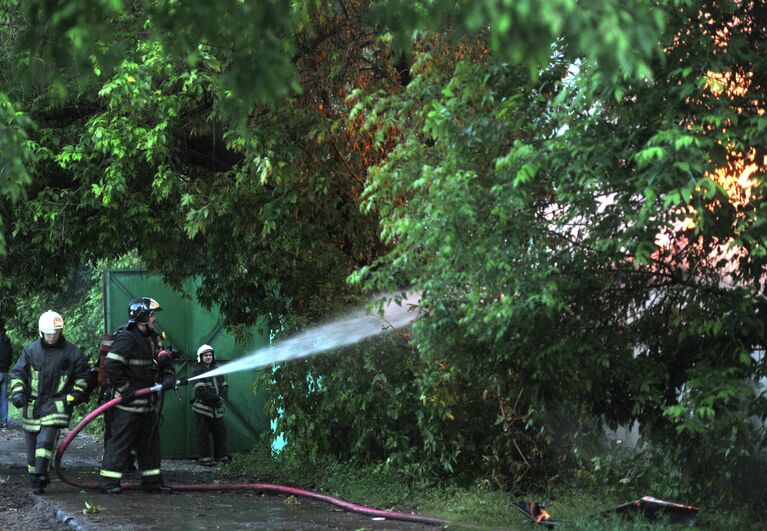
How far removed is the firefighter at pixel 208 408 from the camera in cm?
1399

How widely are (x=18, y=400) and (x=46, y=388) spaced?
0.28m

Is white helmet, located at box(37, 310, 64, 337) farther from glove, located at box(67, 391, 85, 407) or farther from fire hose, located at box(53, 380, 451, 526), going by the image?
fire hose, located at box(53, 380, 451, 526)

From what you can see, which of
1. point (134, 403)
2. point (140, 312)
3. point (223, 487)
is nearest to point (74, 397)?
point (134, 403)

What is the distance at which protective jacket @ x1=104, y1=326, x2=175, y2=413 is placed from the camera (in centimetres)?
1065

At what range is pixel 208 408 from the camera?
14078 mm

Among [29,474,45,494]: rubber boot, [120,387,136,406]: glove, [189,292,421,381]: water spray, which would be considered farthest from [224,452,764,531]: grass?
[29,474,45,494]: rubber boot

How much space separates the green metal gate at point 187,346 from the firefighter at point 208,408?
471 mm

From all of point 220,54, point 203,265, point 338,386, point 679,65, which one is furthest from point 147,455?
point 679,65

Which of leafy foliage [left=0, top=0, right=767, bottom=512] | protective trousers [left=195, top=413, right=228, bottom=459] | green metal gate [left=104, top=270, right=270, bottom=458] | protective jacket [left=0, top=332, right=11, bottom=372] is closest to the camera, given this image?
leafy foliage [left=0, top=0, right=767, bottom=512]

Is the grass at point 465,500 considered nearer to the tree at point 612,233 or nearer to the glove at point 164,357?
the tree at point 612,233

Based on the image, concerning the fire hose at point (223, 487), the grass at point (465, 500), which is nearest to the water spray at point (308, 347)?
the fire hose at point (223, 487)

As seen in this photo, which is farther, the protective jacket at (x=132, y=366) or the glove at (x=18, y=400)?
the glove at (x=18, y=400)

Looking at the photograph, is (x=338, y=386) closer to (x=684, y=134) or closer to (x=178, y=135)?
(x=178, y=135)

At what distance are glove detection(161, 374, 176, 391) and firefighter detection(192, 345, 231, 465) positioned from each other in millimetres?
2815
